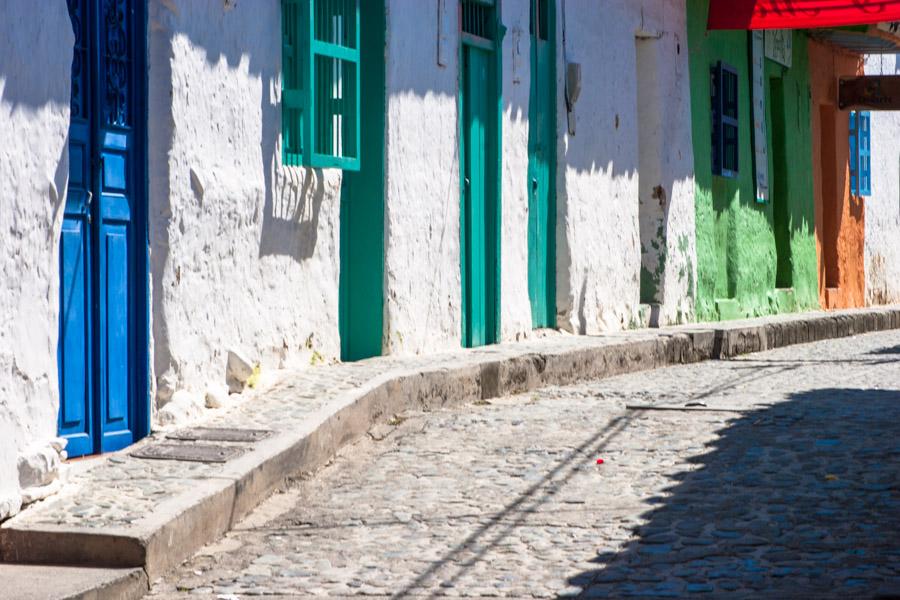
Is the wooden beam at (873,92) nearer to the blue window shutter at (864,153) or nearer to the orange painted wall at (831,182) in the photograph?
the orange painted wall at (831,182)

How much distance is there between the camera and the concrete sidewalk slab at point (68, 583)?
4.57 m

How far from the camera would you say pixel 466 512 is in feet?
20.0

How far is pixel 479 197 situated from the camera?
11.6 meters

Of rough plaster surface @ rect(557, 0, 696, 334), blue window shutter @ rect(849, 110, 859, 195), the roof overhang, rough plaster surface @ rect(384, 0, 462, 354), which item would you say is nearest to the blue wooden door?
rough plaster surface @ rect(384, 0, 462, 354)

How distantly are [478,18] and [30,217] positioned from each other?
6467 mm

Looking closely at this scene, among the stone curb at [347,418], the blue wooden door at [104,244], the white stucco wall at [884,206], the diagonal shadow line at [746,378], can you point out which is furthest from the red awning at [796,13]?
the blue wooden door at [104,244]

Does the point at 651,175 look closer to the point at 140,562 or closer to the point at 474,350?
the point at 474,350

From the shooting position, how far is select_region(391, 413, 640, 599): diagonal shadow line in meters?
5.08

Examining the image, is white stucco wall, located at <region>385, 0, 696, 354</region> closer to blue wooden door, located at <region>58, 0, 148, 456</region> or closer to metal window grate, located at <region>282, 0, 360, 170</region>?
metal window grate, located at <region>282, 0, 360, 170</region>

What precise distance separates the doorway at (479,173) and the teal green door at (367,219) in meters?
1.36

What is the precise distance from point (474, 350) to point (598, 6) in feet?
13.7

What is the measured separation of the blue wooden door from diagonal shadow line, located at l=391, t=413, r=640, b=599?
191cm

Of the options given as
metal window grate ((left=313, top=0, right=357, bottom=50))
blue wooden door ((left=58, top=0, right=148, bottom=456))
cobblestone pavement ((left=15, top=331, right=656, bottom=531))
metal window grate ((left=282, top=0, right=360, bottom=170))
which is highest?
metal window grate ((left=313, top=0, right=357, bottom=50))

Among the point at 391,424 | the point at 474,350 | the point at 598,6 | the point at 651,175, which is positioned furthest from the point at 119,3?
the point at 651,175
